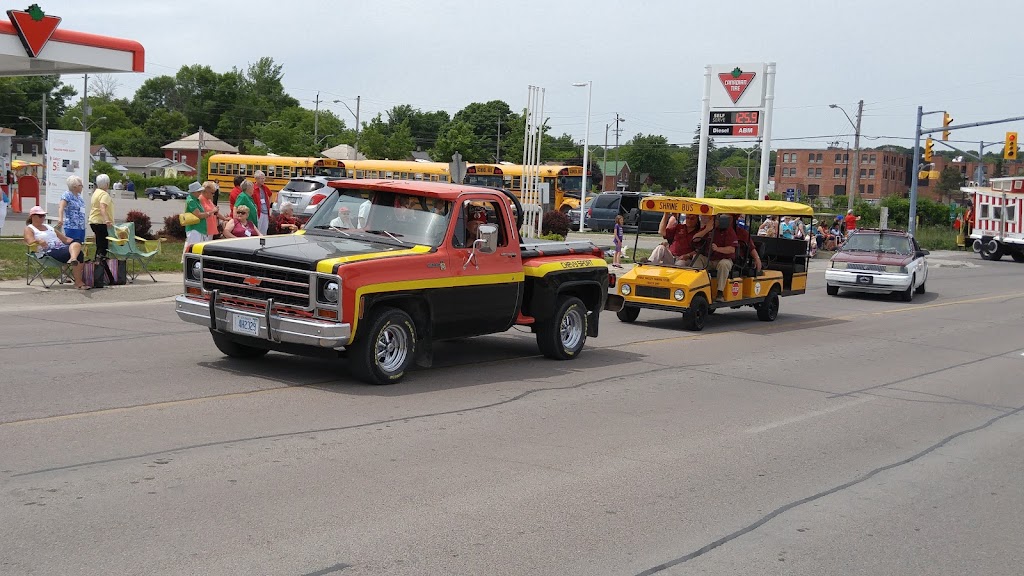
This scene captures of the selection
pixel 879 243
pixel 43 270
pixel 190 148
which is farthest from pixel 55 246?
pixel 190 148

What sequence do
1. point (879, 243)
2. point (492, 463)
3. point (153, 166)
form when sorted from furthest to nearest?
point (153, 166) → point (879, 243) → point (492, 463)

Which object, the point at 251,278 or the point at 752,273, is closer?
the point at 251,278

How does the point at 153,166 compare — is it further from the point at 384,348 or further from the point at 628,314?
the point at 384,348

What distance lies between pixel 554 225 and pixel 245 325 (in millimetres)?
31103

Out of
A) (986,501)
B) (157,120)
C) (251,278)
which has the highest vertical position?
(157,120)

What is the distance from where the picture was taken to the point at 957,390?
12.3 metres

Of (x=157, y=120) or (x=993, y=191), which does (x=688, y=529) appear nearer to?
(x=993, y=191)

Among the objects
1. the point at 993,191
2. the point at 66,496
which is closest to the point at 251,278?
the point at 66,496

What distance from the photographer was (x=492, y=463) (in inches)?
299

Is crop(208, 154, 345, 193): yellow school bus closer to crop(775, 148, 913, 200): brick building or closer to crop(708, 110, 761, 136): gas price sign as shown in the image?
crop(708, 110, 761, 136): gas price sign

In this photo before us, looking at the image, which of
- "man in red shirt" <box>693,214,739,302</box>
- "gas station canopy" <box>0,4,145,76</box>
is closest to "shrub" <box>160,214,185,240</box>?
"gas station canopy" <box>0,4,145,76</box>

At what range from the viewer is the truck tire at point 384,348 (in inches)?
385

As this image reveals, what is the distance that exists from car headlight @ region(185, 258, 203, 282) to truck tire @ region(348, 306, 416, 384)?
1.78 m

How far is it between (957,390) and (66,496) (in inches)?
393
